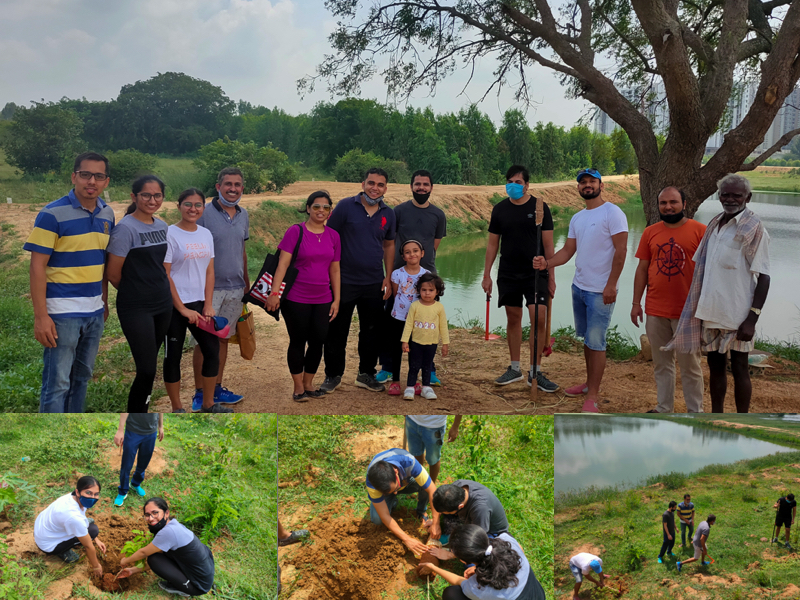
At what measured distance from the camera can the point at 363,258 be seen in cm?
448

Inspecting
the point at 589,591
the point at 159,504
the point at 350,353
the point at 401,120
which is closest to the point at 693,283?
the point at 589,591

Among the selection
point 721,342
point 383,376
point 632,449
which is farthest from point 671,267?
point 383,376

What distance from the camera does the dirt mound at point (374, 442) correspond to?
270cm

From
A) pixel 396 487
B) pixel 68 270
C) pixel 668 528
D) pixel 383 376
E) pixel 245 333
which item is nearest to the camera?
pixel 668 528

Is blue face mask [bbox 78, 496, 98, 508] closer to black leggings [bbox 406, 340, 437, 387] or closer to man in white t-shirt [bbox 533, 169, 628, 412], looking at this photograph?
black leggings [bbox 406, 340, 437, 387]

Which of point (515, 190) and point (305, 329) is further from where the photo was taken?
point (515, 190)

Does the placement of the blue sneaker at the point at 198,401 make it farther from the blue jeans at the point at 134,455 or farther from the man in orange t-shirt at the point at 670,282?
the man in orange t-shirt at the point at 670,282

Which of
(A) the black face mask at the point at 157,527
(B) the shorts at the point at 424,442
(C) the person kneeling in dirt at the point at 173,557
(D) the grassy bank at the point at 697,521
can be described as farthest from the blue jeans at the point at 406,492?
(A) the black face mask at the point at 157,527

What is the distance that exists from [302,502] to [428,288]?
2.00m

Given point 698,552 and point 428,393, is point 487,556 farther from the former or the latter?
point 428,393

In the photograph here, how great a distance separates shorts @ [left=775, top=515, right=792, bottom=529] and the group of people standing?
10.6 feet

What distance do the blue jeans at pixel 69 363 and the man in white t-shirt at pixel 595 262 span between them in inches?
126

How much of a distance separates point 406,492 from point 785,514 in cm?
155

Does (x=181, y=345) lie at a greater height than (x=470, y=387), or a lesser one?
greater
